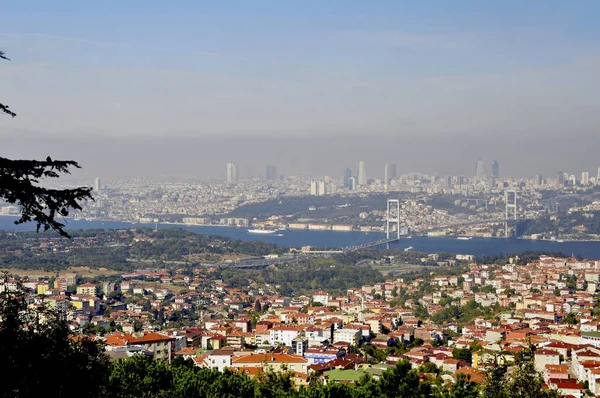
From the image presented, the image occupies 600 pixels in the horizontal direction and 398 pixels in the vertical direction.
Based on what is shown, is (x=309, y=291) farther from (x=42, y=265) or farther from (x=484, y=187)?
(x=484, y=187)

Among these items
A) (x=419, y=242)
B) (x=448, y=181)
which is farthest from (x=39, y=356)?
(x=448, y=181)

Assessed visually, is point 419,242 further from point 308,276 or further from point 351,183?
point 351,183

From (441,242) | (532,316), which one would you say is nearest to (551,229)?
(441,242)

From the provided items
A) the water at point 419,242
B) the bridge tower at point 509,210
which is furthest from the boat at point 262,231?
the bridge tower at point 509,210

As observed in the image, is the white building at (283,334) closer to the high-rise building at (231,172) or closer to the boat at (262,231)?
the boat at (262,231)

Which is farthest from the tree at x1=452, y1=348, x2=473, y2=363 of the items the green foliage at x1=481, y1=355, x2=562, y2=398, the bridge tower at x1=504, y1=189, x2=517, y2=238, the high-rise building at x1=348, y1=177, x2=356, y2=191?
the high-rise building at x1=348, y1=177, x2=356, y2=191

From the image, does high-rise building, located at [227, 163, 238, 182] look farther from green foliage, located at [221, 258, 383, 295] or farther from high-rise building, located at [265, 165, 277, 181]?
green foliage, located at [221, 258, 383, 295]
